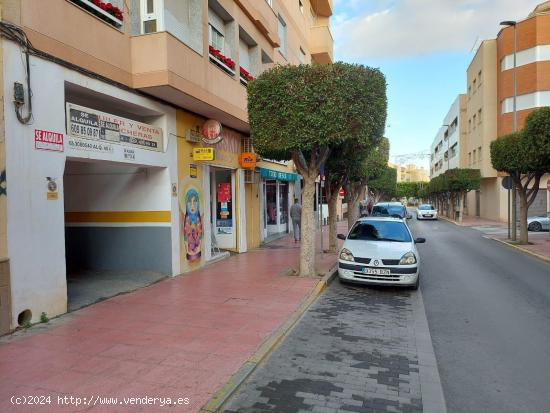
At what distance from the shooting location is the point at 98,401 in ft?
12.0

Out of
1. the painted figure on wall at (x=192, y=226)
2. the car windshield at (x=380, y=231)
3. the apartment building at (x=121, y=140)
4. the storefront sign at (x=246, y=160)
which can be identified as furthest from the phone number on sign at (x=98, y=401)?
the storefront sign at (x=246, y=160)

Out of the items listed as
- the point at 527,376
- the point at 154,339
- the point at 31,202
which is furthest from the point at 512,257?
the point at 31,202

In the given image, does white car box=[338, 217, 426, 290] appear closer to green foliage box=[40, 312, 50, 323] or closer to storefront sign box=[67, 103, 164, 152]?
storefront sign box=[67, 103, 164, 152]

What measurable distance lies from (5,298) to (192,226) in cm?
521

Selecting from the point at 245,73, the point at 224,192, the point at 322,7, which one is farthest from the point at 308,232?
the point at 322,7

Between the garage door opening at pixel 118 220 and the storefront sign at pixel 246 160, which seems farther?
the storefront sign at pixel 246 160

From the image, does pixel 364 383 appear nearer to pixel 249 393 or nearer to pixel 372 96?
pixel 249 393

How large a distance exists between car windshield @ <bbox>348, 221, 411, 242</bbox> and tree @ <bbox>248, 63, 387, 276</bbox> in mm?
2192

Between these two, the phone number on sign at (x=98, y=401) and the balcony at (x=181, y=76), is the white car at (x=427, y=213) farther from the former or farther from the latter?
the phone number on sign at (x=98, y=401)

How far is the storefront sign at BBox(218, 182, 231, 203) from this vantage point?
542 inches

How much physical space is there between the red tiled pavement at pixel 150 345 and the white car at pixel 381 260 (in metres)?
1.00

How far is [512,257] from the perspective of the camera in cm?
1396

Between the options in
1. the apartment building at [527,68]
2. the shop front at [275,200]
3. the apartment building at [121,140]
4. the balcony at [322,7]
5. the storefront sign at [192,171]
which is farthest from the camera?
the apartment building at [527,68]

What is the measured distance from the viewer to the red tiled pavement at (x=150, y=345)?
12.8ft
